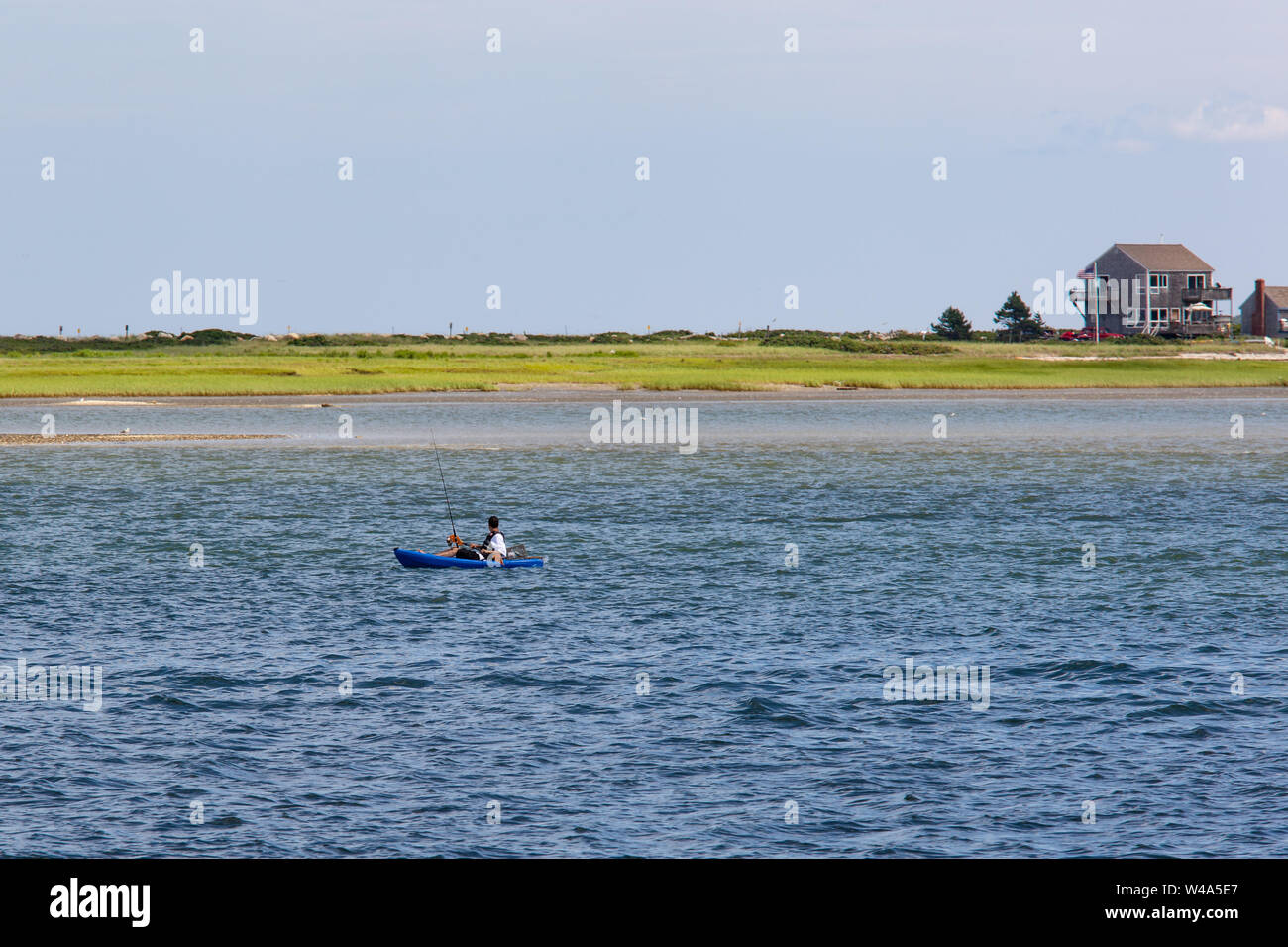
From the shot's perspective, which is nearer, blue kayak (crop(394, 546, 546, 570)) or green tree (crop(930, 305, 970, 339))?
blue kayak (crop(394, 546, 546, 570))

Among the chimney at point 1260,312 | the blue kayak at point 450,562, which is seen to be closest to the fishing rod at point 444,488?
the blue kayak at point 450,562

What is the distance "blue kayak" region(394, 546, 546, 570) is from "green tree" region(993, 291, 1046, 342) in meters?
147

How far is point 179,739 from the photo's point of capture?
18.4m

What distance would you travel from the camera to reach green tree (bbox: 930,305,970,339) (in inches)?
7028

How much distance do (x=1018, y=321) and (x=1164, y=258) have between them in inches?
828

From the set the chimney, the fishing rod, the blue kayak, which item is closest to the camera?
the blue kayak

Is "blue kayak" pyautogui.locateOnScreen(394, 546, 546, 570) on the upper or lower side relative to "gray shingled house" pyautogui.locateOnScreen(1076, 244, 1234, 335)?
lower

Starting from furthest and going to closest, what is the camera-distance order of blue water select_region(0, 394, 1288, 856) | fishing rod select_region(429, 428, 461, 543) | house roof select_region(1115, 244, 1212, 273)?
house roof select_region(1115, 244, 1212, 273)
fishing rod select_region(429, 428, 461, 543)
blue water select_region(0, 394, 1288, 856)

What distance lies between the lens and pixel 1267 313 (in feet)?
561

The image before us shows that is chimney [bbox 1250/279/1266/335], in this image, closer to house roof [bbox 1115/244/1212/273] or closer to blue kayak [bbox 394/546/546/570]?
house roof [bbox 1115/244/1212/273]

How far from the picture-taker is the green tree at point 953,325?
7028 inches

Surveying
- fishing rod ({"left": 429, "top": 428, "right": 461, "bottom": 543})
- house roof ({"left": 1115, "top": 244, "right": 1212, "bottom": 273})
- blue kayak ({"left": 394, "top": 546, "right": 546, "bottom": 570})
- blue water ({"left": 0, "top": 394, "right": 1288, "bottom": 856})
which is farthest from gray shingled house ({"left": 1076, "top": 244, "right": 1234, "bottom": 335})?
blue kayak ({"left": 394, "top": 546, "right": 546, "bottom": 570})
